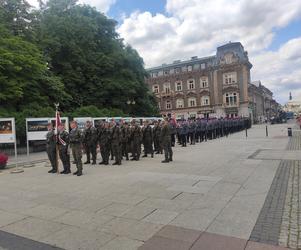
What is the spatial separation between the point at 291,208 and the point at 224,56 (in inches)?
2749

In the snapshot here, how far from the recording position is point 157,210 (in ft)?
22.6

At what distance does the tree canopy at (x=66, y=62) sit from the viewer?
23.2 meters

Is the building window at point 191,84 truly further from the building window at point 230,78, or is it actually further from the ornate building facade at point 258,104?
the ornate building facade at point 258,104

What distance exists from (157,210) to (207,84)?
233 feet

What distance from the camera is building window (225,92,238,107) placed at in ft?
236

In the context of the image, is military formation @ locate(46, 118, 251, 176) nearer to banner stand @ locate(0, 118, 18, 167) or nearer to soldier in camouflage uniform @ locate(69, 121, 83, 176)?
soldier in camouflage uniform @ locate(69, 121, 83, 176)

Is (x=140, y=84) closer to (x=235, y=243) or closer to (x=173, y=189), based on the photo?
(x=173, y=189)

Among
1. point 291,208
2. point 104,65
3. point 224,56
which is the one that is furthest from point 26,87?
point 224,56

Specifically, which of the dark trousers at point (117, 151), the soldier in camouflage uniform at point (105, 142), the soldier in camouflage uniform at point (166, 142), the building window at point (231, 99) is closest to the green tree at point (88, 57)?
the soldier in camouflage uniform at point (105, 142)

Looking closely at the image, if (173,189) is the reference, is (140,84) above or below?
above

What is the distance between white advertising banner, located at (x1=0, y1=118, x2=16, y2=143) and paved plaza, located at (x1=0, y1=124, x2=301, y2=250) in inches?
183

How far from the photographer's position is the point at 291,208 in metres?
6.70

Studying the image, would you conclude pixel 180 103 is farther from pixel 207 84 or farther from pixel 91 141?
pixel 91 141

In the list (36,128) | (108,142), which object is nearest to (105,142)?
(108,142)
